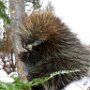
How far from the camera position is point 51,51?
943 mm

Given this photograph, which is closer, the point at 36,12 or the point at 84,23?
the point at 36,12

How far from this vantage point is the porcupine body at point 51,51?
0.90 meters

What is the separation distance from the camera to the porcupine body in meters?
0.90

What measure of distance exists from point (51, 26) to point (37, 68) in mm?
133

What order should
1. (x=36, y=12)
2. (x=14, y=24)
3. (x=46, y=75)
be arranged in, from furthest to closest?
(x=14, y=24), (x=36, y=12), (x=46, y=75)

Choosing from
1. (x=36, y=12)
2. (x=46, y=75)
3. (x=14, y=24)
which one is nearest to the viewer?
(x=46, y=75)

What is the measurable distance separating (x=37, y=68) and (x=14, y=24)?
14.3 inches

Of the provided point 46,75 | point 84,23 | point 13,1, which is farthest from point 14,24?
point 46,75

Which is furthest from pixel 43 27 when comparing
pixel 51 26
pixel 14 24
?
pixel 14 24

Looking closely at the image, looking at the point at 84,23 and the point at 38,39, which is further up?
the point at 84,23

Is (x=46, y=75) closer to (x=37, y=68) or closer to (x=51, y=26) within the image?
(x=37, y=68)

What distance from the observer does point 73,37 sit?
0.97m

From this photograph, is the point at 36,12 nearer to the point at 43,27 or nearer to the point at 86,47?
the point at 43,27

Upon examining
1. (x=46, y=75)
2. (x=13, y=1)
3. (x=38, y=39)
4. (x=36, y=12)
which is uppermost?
(x=13, y=1)
